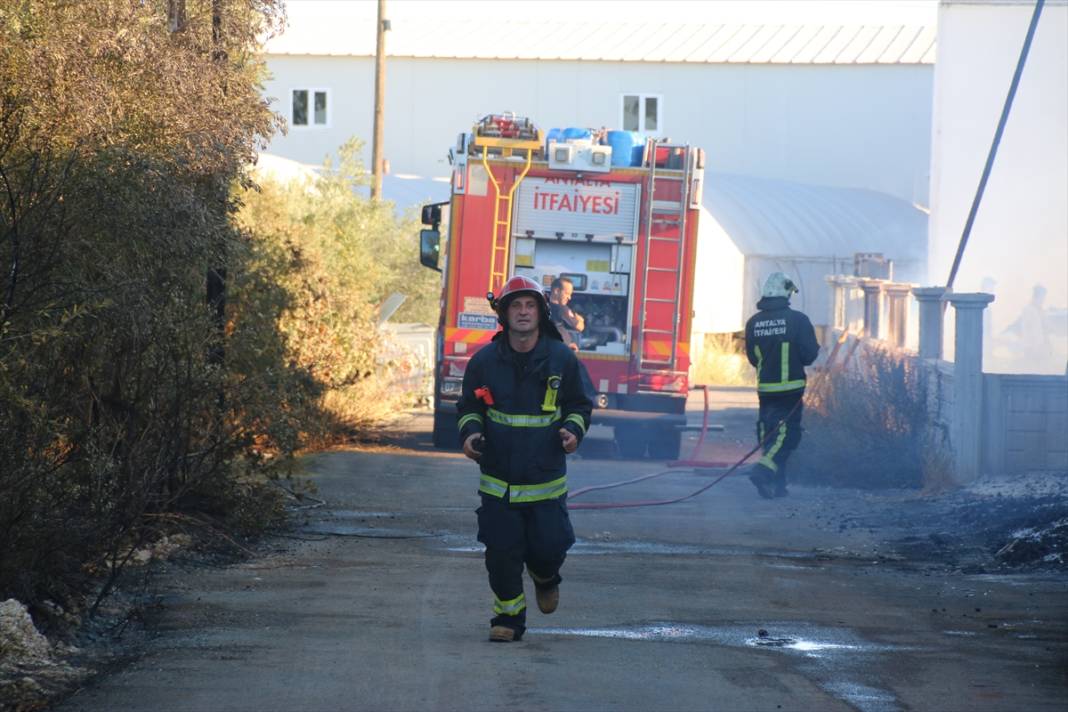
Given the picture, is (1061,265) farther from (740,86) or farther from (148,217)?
(740,86)

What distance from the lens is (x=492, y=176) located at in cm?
1606

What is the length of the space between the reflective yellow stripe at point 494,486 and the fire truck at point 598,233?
8.91 m

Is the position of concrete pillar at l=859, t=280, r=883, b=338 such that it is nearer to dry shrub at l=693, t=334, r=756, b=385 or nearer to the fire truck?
the fire truck

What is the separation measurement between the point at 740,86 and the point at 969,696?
41.7m

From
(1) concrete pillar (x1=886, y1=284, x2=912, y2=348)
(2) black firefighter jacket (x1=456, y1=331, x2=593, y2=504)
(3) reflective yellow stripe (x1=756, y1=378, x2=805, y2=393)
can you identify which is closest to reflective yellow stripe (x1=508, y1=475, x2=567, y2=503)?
(2) black firefighter jacket (x1=456, y1=331, x2=593, y2=504)

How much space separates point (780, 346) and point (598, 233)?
11.4 ft

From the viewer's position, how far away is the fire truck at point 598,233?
16.0 meters

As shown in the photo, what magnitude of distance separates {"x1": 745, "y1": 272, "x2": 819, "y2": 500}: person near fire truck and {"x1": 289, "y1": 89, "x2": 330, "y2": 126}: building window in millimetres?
35545

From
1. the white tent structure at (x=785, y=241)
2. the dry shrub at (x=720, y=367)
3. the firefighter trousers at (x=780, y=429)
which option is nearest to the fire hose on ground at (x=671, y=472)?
the firefighter trousers at (x=780, y=429)

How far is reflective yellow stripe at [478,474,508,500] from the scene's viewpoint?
6961 mm

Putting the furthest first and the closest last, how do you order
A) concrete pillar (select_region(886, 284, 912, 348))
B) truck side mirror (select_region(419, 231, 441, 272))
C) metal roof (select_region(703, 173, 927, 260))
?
metal roof (select_region(703, 173, 927, 260)) < concrete pillar (select_region(886, 284, 912, 348)) < truck side mirror (select_region(419, 231, 441, 272))

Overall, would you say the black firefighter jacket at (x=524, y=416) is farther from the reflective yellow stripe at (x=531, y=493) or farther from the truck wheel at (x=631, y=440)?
the truck wheel at (x=631, y=440)

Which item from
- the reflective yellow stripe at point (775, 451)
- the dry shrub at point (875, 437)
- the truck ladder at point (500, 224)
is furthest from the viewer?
the truck ladder at point (500, 224)

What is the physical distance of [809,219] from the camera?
38875 millimetres
